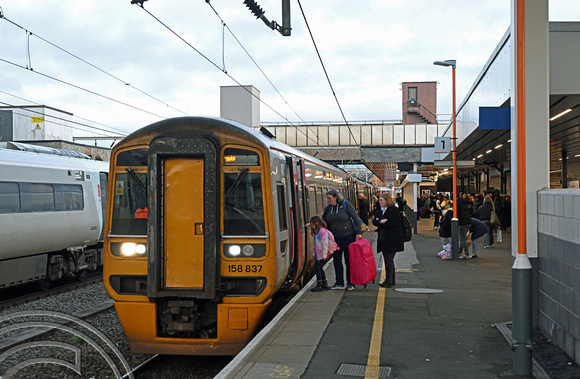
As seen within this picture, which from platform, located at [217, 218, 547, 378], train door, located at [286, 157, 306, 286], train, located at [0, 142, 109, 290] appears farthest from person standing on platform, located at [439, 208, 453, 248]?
train, located at [0, 142, 109, 290]

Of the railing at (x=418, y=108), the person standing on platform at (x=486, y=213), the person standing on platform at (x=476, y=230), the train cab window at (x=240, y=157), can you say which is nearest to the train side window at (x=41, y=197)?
the train cab window at (x=240, y=157)

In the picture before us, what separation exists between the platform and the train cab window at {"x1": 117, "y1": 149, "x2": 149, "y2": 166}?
250cm

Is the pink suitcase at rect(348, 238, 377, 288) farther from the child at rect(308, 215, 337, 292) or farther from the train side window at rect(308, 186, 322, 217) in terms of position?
the train side window at rect(308, 186, 322, 217)

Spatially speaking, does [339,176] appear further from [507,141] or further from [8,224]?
[8,224]

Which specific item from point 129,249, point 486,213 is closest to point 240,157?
point 129,249

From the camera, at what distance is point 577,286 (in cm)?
552

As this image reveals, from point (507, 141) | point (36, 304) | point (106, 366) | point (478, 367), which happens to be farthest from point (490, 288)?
point (507, 141)

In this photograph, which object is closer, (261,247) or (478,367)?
(478,367)

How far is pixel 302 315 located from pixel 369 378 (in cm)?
263

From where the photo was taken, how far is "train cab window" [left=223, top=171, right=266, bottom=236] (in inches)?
274

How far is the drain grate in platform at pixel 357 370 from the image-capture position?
17.9 ft

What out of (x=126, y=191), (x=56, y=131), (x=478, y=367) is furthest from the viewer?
(x=56, y=131)

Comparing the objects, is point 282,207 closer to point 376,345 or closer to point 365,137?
point 376,345

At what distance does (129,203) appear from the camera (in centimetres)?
714
